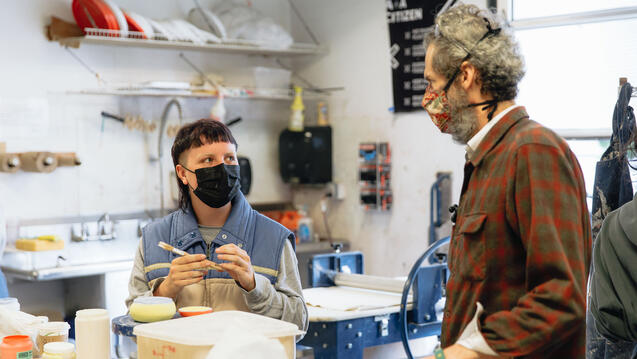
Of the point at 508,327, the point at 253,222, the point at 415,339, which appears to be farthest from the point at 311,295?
the point at 508,327

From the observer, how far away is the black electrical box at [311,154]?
5.46 meters

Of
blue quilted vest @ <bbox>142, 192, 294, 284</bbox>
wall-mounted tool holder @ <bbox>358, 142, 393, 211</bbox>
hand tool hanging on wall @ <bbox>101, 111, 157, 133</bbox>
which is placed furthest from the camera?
wall-mounted tool holder @ <bbox>358, 142, 393, 211</bbox>

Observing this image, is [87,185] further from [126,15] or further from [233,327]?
[233,327]

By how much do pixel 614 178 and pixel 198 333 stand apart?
2.03 meters

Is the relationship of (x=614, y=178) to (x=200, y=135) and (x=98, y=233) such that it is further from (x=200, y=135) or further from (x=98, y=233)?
(x=98, y=233)

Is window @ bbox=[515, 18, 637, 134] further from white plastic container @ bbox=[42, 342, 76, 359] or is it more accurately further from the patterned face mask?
white plastic container @ bbox=[42, 342, 76, 359]

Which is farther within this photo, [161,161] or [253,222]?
[161,161]

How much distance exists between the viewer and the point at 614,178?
9.52 feet

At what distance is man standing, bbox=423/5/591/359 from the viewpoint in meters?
1.38

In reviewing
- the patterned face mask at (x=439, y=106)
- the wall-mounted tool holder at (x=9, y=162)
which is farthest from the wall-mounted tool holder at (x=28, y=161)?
the patterned face mask at (x=439, y=106)

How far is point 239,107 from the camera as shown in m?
5.61

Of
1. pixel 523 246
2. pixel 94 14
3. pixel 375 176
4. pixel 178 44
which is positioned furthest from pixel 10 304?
pixel 375 176

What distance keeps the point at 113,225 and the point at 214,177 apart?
257 cm

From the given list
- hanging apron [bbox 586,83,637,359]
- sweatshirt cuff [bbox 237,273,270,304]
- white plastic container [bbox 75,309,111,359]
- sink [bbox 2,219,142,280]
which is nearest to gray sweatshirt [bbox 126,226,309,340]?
sweatshirt cuff [bbox 237,273,270,304]
